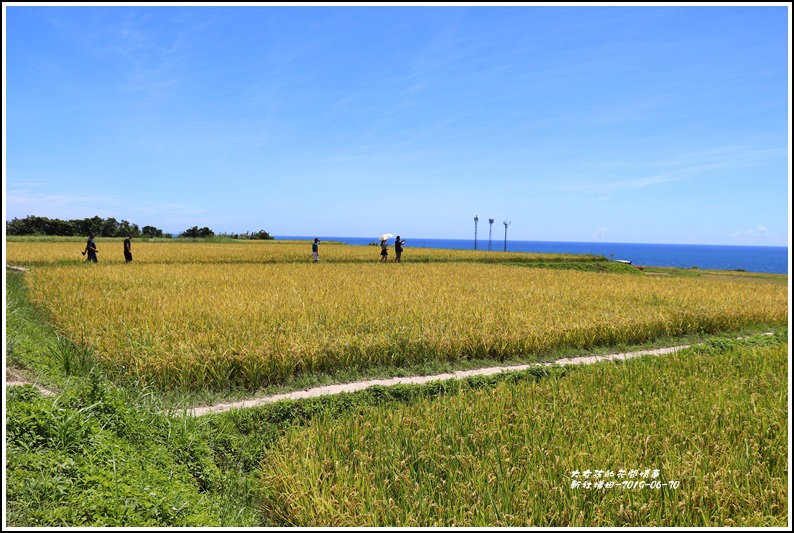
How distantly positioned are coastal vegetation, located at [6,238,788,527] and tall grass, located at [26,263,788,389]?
0.05 m

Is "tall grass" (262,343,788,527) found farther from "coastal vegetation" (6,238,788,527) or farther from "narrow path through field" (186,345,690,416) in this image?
"narrow path through field" (186,345,690,416)

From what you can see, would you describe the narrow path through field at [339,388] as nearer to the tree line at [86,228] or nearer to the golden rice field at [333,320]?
the golden rice field at [333,320]

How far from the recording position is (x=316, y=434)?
446 centimetres

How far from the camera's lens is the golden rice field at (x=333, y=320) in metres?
6.80

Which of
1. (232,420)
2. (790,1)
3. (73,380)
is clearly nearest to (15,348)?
(73,380)

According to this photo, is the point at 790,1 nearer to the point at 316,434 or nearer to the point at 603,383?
the point at 603,383

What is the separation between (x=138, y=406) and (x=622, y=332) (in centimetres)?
931

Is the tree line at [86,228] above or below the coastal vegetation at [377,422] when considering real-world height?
above

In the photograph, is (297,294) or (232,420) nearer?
(232,420)

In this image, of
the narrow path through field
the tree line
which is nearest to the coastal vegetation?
the narrow path through field

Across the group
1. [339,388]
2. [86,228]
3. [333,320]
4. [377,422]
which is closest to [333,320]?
[333,320]

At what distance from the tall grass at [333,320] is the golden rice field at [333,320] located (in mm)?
25

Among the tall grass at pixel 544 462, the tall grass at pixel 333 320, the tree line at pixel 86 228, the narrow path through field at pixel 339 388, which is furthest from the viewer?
the tree line at pixel 86 228

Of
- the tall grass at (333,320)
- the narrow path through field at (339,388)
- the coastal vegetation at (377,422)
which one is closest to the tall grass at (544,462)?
the coastal vegetation at (377,422)
